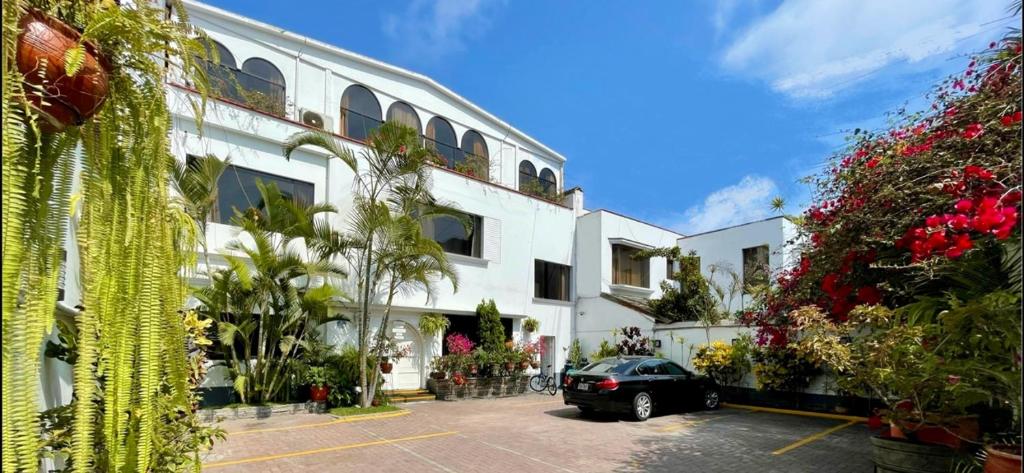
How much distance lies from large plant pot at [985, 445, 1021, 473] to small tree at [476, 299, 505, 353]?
43.7 feet

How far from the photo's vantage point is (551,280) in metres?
20.3

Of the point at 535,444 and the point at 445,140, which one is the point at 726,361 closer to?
the point at 535,444

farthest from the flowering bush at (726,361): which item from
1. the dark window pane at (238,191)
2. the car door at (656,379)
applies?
the dark window pane at (238,191)

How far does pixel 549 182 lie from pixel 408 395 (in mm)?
11841

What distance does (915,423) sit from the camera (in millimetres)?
6035

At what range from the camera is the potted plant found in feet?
41.1

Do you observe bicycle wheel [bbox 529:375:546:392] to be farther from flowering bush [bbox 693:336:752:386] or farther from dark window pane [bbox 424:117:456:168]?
dark window pane [bbox 424:117:456:168]

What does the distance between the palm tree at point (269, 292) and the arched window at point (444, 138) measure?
712 centimetres

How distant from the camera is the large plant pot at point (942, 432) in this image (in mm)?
5906

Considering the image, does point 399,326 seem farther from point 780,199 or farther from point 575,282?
point 780,199

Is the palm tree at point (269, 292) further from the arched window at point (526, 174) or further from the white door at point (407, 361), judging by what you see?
the arched window at point (526, 174)

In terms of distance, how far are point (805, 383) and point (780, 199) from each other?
9599 millimetres

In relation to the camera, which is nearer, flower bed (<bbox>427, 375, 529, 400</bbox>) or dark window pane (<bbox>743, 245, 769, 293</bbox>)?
flower bed (<bbox>427, 375, 529, 400</bbox>)

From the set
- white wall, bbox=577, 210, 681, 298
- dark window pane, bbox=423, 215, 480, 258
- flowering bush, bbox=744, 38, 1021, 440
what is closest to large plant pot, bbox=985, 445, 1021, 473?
flowering bush, bbox=744, 38, 1021, 440
